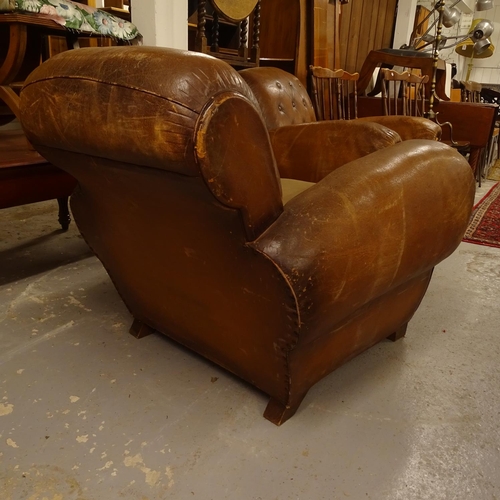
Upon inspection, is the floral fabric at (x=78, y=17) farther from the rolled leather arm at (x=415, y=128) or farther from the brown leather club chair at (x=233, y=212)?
the rolled leather arm at (x=415, y=128)

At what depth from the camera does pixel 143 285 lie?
1197 millimetres

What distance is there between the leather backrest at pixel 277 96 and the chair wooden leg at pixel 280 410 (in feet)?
3.18

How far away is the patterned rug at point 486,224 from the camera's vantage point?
8.20 ft

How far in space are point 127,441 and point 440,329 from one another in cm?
105

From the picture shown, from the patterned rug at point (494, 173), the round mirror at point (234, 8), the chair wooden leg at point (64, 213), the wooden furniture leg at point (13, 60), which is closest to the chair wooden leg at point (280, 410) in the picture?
the wooden furniture leg at point (13, 60)

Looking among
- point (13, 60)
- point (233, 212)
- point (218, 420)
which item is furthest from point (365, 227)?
point (13, 60)

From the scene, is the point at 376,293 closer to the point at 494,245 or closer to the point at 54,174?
the point at 54,174

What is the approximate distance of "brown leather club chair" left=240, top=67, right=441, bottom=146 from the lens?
5.18 feet

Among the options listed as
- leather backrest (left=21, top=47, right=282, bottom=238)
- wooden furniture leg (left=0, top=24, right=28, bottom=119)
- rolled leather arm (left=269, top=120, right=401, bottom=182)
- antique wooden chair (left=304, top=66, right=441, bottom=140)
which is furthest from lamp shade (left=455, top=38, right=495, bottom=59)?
leather backrest (left=21, top=47, right=282, bottom=238)

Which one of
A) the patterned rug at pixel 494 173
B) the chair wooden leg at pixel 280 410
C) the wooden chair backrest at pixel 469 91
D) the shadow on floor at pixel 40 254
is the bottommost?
the patterned rug at pixel 494 173

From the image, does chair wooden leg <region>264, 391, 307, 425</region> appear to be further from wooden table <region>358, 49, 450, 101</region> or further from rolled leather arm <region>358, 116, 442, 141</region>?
wooden table <region>358, 49, 450, 101</region>

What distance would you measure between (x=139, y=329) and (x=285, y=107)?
0.97m

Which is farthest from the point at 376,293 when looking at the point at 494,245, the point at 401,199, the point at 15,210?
the point at 15,210

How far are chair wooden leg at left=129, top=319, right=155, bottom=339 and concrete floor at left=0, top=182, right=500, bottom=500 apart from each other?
0.02 m
